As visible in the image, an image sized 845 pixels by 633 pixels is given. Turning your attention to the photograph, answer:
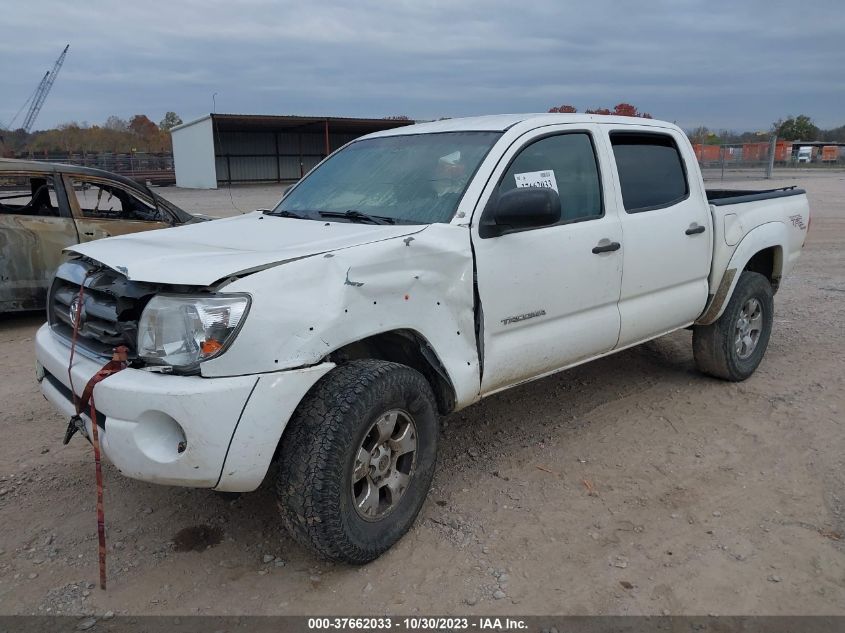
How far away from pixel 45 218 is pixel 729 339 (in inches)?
261

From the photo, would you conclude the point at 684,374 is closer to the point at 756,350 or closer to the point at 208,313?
the point at 756,350

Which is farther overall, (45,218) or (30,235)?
(45,218)

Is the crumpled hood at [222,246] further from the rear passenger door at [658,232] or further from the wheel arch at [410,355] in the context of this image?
the rear passenger door at [658,232]

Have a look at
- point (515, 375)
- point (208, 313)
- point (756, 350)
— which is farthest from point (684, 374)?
point (208, 313)

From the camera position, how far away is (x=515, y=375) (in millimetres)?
3652

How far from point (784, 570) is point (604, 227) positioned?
1979 millimetres

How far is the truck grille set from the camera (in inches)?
110

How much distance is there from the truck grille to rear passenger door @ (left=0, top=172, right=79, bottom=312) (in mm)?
4047

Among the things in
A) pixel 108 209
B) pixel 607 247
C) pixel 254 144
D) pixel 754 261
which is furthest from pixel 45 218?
pixel 254 144

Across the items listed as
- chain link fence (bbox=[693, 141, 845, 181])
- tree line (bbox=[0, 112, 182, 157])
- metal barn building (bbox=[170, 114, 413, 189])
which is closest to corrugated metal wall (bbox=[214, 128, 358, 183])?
metal barn building (bbox=[170, 114, 413, 189])

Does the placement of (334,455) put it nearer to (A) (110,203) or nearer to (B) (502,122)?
(B) (502,122)

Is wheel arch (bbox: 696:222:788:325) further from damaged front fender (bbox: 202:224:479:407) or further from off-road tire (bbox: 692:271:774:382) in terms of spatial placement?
damaged front fender (bbox: 202:224:479:407)

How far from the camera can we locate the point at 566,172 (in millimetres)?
3992

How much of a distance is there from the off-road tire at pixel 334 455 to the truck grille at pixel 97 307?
0.77m
